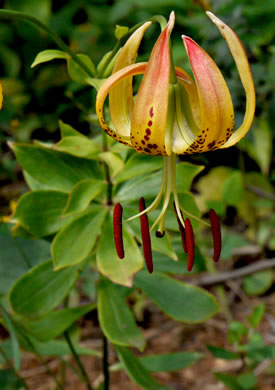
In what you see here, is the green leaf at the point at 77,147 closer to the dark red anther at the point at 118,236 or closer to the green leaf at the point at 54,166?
the green leaf at the point at 54,166

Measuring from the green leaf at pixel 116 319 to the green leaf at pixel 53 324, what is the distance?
52 mm

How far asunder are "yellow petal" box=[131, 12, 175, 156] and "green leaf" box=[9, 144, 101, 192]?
0.41 meters

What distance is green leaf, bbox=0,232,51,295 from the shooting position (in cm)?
125

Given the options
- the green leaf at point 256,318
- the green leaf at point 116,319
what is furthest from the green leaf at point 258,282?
the green leaf at point 116,319

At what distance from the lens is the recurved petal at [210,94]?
0.68 metres

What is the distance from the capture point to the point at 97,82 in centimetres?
89

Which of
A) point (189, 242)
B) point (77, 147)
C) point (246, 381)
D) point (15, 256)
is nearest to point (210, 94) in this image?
point (189, 242)

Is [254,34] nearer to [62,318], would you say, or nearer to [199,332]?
[199,332]

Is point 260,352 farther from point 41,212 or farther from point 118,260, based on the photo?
point 41,212

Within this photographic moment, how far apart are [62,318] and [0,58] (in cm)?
187

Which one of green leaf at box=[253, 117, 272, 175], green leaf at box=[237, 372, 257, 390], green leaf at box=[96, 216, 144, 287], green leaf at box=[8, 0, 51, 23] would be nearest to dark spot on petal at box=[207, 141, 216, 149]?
green leaf at box=[96, 216, 144, 287]

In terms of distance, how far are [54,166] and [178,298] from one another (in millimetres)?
433

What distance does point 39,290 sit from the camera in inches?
44.0

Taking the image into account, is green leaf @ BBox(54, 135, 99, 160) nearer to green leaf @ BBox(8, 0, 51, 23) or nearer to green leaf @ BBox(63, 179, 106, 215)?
green leaf @ BBox(63, 179, 106, 215)
